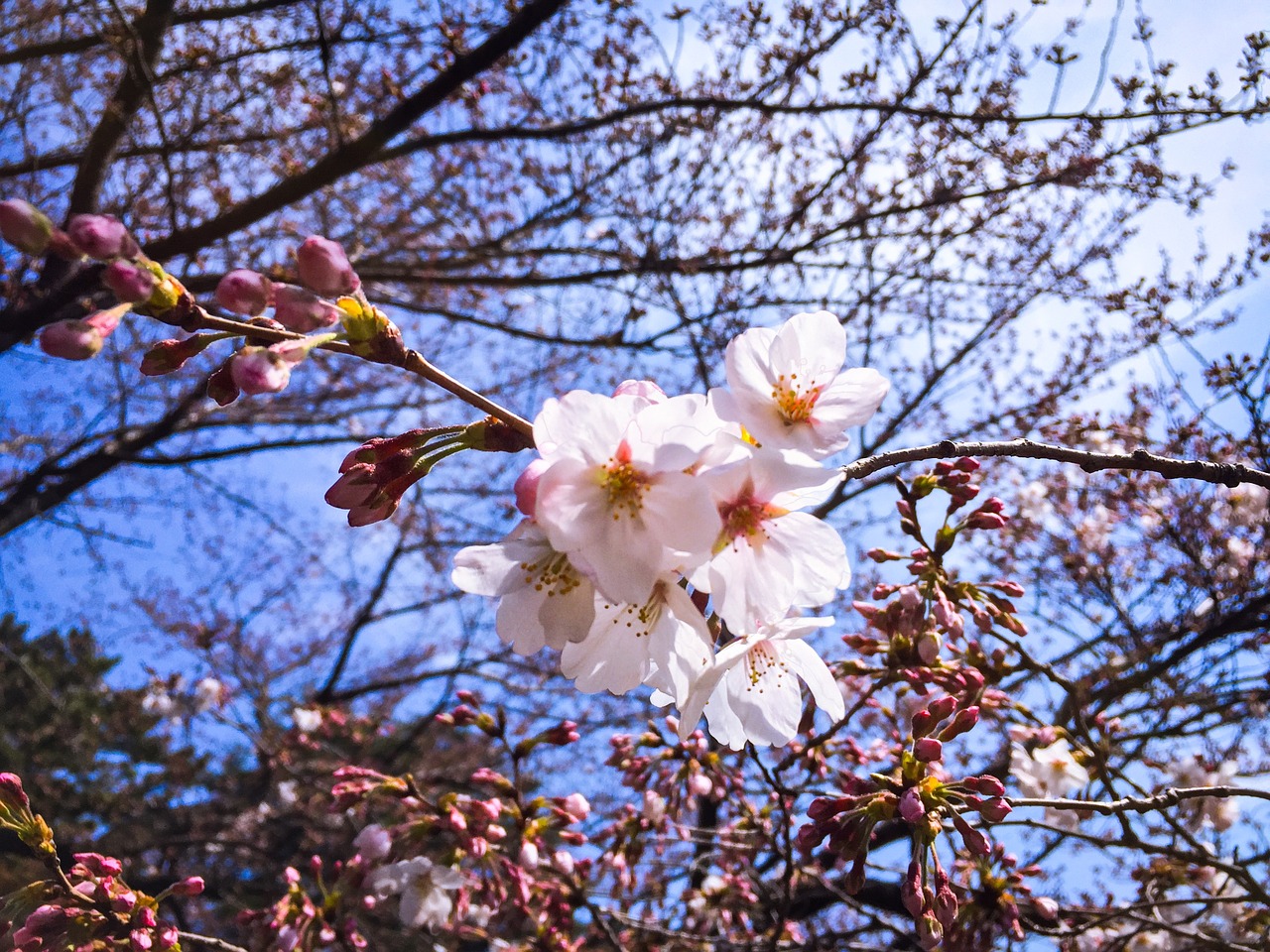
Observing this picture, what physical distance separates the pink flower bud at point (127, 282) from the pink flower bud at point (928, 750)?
4.74 ft

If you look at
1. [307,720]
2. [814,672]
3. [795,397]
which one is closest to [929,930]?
[814,672]

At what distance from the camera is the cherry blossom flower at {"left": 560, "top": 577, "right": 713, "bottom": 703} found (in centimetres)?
114

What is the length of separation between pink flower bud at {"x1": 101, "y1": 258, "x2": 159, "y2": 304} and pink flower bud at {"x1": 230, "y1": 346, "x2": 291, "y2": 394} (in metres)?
0.13

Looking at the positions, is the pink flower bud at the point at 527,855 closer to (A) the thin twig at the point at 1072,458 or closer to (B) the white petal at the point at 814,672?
(B) the white petal at the point at 814,672

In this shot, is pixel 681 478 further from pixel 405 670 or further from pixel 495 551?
pixel 405 670

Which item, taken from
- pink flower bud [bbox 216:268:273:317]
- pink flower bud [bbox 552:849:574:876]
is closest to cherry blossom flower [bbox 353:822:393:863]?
pink flower bud [bbox 552:849:574:876]

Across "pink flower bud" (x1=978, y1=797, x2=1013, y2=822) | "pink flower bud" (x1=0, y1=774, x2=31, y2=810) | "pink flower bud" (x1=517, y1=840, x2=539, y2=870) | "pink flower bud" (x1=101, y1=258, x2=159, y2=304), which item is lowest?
"pink flower bud" (x1=0, y1=774, x2=31, y2=810)

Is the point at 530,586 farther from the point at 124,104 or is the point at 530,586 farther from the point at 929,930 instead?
the point at 124,104

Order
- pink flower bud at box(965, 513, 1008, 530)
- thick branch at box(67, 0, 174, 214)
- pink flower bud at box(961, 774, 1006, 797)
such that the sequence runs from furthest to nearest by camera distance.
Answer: thick branch at box(67, 0, 174, 214) → pink flower bud at box(965, 513, 1008, 530) → pink flower bud at box(961, 774, 1006, 797)

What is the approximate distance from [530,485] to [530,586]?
19 centimetres

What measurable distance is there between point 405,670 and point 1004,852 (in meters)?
9.16

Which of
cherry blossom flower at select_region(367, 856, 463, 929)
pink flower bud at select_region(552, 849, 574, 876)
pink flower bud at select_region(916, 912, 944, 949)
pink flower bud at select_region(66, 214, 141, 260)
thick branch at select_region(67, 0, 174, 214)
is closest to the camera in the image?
pink flower bud at select_region(66, 214, 141, 260)

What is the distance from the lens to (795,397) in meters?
1.26

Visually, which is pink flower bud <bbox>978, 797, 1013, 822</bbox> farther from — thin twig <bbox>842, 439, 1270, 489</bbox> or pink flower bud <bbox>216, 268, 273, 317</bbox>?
pink flower bud <bbox>216, 268, 273, 317</bbox>
